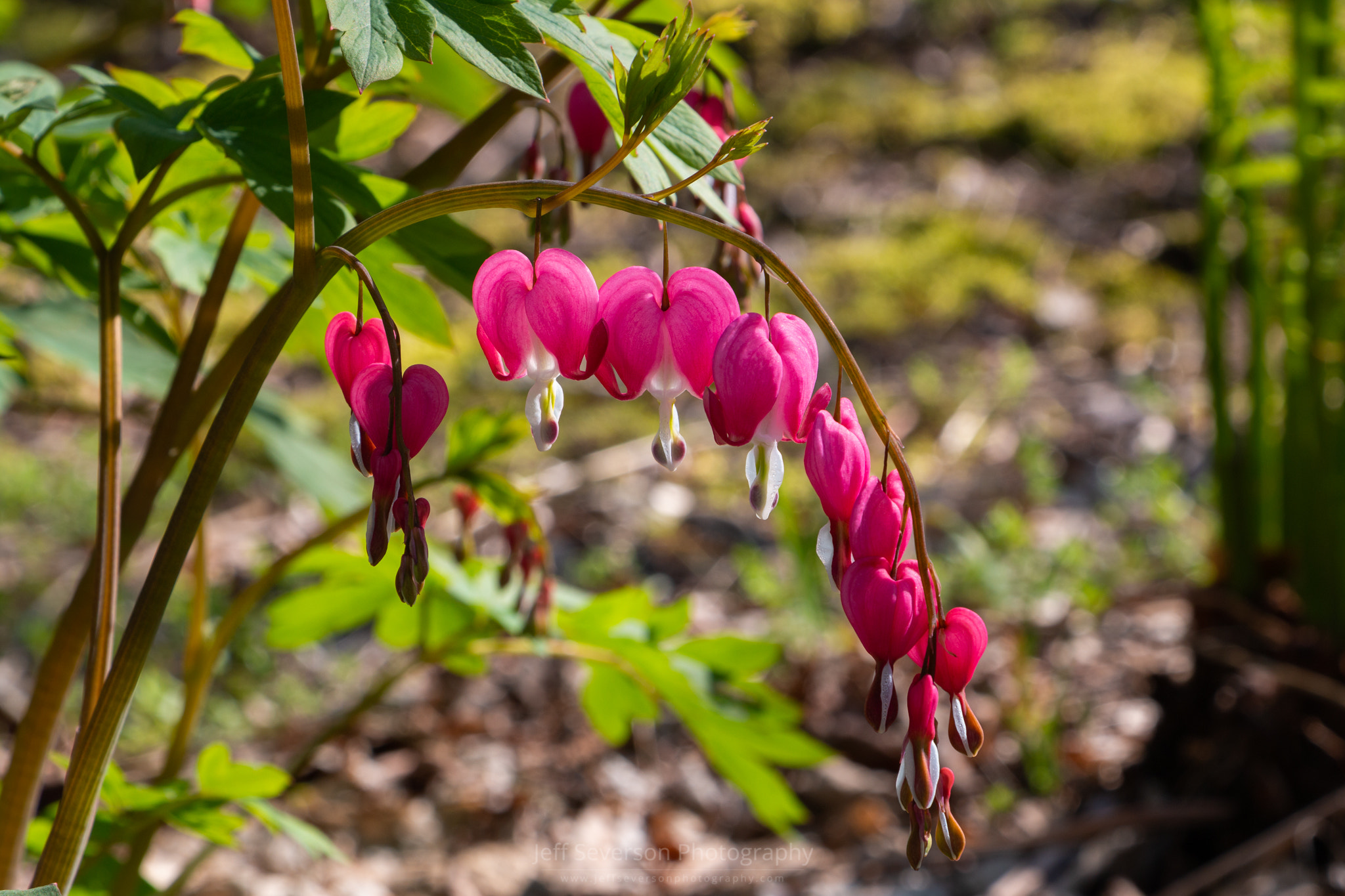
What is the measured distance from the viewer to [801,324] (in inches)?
27.0

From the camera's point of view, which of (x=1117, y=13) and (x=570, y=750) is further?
(x=1117, y=13)

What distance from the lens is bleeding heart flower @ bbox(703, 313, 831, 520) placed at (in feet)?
2.08

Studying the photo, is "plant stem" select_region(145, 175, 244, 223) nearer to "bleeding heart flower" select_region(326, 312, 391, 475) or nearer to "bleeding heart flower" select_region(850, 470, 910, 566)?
"bleeding heart flower" select_region(326, 312, 391, 475)

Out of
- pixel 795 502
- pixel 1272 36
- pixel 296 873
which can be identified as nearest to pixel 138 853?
pixel 296 873

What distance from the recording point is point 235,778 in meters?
1.02

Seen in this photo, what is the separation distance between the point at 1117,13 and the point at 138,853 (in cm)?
736

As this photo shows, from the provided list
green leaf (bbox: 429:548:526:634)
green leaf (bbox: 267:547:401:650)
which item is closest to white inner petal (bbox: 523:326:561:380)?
green leaf (bbox: 429:548:526:634)

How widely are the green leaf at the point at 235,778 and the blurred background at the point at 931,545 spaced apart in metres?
0.46

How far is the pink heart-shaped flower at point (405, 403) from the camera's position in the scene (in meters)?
0.63

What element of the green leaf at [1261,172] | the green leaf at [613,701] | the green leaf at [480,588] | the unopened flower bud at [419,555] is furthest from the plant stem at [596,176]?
the green leaf at [1261,172]

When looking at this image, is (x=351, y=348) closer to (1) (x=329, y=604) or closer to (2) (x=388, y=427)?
(2) (x=388, y=427)

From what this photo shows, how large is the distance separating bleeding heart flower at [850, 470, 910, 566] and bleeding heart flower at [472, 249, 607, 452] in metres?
0.20

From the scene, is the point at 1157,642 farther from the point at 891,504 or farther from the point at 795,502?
the point at 891,504

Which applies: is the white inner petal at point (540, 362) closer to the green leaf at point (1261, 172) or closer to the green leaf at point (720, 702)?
the green leaf at point (720, 702)
